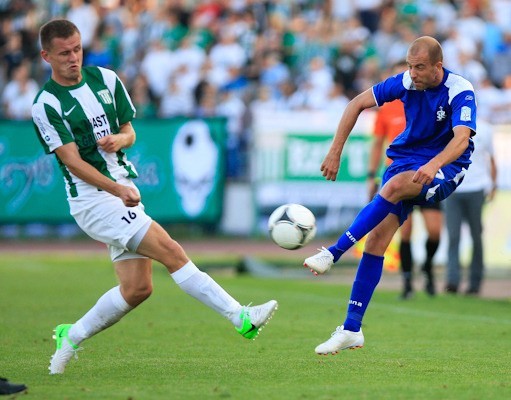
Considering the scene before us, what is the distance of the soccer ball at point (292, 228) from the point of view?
840cm

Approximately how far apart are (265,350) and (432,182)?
199cm

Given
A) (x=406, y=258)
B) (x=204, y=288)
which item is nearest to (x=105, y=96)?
(x=204, y=288)

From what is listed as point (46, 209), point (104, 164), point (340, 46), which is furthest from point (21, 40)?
point (104, 164)

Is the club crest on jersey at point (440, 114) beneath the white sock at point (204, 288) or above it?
A: above

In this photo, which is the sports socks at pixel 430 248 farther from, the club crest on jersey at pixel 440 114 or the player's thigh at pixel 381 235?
the club crest on jersey at pixel 440 114

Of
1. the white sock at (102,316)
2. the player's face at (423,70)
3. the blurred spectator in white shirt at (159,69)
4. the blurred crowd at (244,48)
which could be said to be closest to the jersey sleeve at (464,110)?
the player's face at (423,70)

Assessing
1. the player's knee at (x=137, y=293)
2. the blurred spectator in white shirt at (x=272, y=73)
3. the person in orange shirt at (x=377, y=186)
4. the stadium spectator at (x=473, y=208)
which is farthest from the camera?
the blurred spectator in white shirt at (x=272, y=73)

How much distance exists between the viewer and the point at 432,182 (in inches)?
326

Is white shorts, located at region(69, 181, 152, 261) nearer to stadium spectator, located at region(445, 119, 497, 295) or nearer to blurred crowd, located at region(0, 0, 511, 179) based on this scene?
stadium spectator, located at region(445, 119, 497, 295)

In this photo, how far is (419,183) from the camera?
8.02 meters

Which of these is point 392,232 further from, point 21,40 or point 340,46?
point 21,40

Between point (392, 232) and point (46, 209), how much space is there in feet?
43.8

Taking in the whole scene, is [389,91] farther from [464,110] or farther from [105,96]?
[105,96]

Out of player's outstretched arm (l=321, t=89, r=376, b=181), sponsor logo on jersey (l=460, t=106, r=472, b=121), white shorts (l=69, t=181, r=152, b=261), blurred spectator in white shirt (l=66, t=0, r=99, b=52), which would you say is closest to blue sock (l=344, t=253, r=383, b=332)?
player's outstretched arm (l=321, t=89, r=376, b=181)
